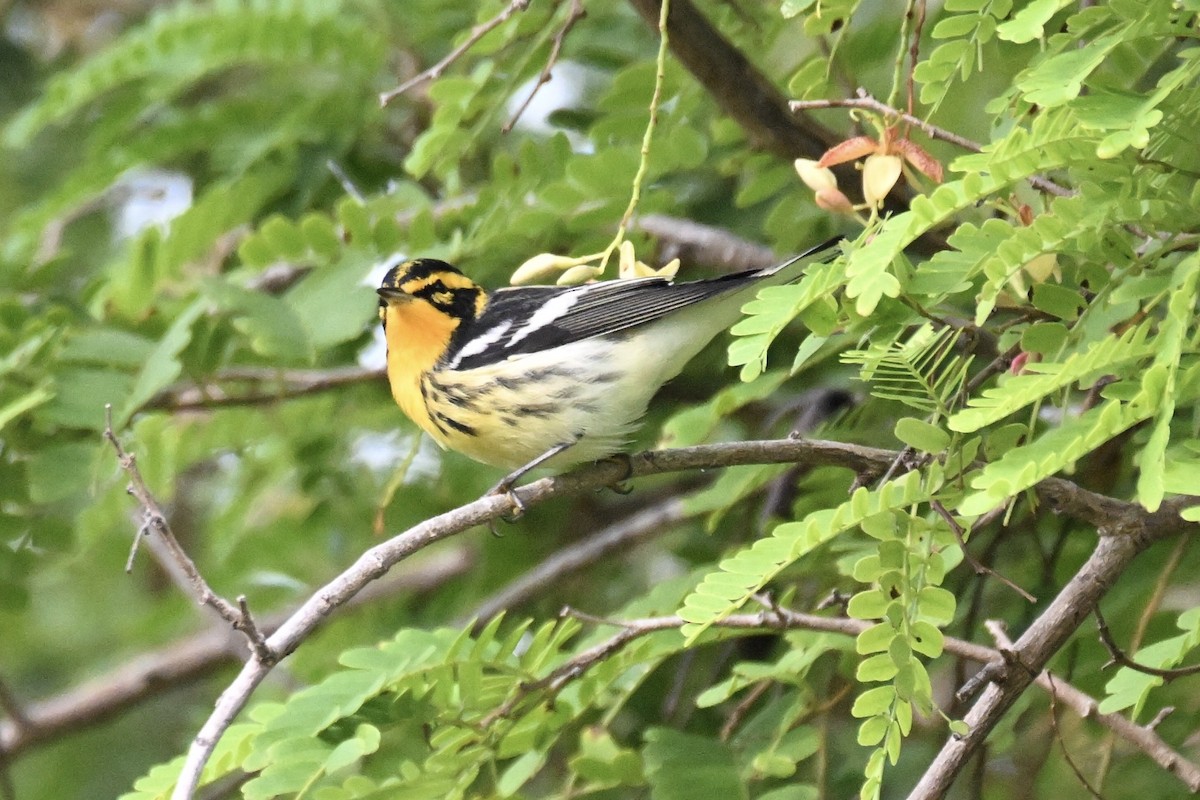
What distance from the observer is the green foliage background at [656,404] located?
1.89 metres

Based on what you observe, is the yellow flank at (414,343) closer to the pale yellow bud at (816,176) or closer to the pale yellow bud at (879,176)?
the pale yellow bud at (816,176)

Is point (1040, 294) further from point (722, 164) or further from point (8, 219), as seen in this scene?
point (8, 219)

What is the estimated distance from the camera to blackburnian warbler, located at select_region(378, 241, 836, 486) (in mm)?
3064

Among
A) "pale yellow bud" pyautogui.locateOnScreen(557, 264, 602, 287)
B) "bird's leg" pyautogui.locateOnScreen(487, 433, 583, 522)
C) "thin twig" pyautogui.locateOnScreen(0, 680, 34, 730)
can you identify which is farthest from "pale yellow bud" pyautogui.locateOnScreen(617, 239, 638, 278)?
"thin twig" pyautogui.locateOnScreen(0, 680, 34, 730)

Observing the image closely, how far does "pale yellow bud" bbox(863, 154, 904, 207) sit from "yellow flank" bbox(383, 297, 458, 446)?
1.39m

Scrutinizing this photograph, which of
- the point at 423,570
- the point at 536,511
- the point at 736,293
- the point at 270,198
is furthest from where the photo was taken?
the point at 423,570

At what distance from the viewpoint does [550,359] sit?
319 cm

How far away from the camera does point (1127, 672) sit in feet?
7.41

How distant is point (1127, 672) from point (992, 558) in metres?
0.83

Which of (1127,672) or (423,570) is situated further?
(423,570)

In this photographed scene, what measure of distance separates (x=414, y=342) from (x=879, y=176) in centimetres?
149

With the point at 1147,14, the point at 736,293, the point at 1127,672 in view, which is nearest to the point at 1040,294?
the point at 1147,14

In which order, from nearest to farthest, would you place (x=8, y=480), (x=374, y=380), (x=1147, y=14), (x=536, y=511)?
(x=1147, y=14) < (x=8, y=480) < (x=374, y=380) < (x=536, y=511)

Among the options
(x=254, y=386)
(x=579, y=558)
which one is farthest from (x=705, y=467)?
(x=254, y=386)
